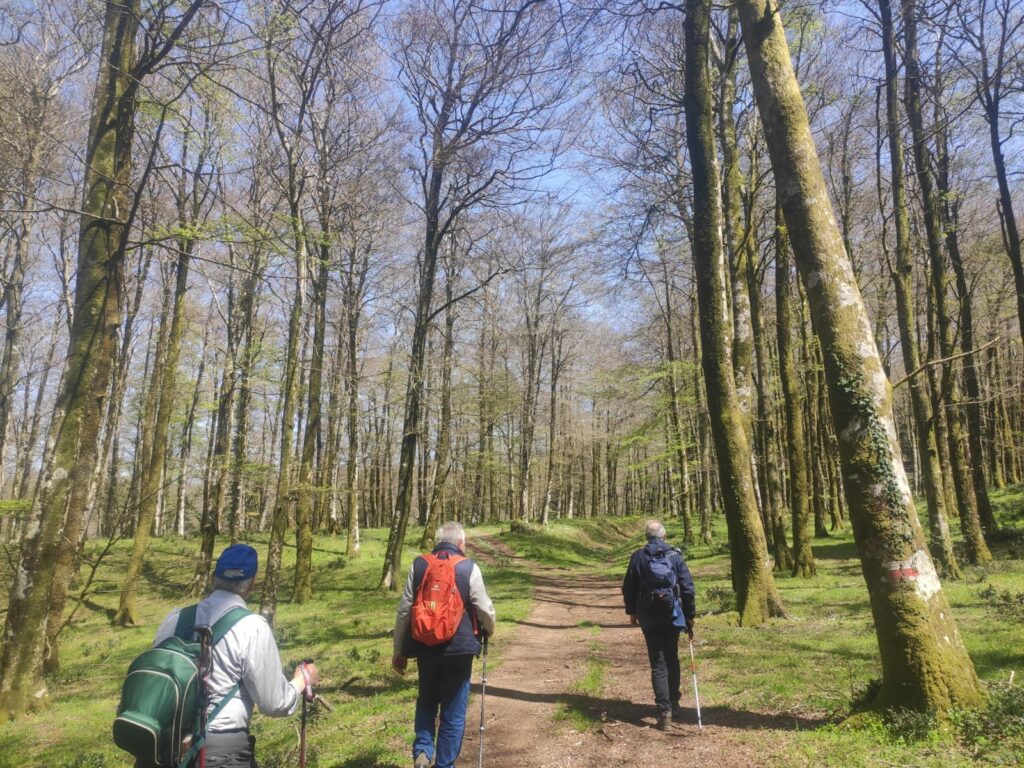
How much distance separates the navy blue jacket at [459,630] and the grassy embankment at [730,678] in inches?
66.0

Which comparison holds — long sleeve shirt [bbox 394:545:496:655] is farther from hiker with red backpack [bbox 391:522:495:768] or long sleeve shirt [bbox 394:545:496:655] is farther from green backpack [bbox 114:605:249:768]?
green backpack [bbox 114:605:249:768]

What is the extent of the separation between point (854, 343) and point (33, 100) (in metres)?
16.2

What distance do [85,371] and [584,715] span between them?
7670mm

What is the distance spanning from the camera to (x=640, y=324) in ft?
94.1

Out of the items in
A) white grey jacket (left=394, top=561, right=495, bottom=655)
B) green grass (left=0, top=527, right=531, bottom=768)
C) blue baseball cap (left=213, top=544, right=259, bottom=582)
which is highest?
blue baseball cap (left=213, top=544, right=259, bottom=582)

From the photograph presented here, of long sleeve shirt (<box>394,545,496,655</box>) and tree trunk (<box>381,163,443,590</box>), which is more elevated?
tree trunk (<box>381,163,443,590</box>)

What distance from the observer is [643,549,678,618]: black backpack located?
556 cm

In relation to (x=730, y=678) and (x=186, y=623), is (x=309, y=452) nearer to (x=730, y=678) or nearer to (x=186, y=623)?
(x=730, y=678)

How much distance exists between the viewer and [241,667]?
9.43 ft

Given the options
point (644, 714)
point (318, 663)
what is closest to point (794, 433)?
point (644, 714)

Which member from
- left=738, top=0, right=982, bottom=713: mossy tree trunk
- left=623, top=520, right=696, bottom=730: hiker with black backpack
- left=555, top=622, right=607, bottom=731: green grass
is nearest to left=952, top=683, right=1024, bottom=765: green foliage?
left=738, top=0, right=982, bottom=713: mossy tree trunk

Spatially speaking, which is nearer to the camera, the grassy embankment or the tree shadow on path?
the grassy embankment

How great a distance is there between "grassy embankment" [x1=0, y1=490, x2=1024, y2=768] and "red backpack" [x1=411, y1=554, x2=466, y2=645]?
190 cm

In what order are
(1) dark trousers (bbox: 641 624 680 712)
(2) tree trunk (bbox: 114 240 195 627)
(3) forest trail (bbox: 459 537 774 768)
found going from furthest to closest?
(2) tree trunk (bbox: 114 240 195 627) → (1) dark trousers (bbox: 641 624 680 712) → (3) forest trail (bbox: 459 537 774 768)
